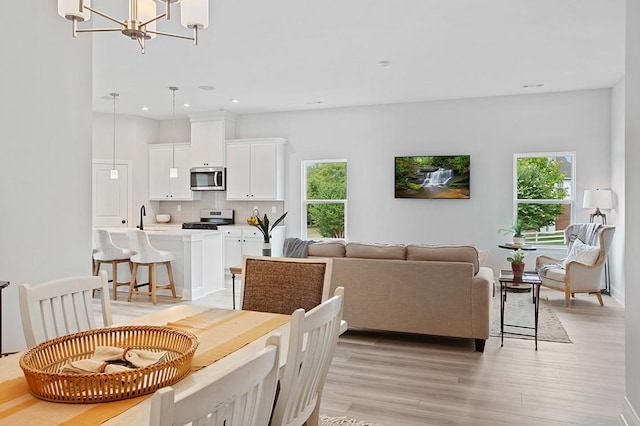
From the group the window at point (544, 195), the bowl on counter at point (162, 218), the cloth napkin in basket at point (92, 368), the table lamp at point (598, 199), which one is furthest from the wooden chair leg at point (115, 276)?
the table lamp at point (598, 199)

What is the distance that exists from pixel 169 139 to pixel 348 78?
4533mm

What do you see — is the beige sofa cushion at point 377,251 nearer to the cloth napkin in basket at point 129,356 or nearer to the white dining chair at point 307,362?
A: the white dining chair at point 307,362

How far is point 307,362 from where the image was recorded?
61.3 inches

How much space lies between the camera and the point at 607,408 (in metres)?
2.99

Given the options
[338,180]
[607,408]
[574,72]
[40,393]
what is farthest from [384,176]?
[40,393]

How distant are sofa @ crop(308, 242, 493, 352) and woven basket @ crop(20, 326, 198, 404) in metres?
2.80

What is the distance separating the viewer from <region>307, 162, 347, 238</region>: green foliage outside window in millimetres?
8445

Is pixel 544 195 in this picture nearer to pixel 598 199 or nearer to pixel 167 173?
pixel 598 199

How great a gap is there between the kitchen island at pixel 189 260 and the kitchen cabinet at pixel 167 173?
242cm

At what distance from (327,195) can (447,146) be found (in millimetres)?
2166

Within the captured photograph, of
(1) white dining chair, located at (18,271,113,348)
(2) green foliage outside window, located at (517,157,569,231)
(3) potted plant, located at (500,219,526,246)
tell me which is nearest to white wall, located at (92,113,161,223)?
(3) potted plant, located at (500,219,526,246)

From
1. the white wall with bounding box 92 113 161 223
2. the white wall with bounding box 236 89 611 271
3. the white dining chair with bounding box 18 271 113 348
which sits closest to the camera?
the white dining chair with bounding box 18 271 113 348

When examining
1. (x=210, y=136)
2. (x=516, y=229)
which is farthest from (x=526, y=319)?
(x=210, y=136)

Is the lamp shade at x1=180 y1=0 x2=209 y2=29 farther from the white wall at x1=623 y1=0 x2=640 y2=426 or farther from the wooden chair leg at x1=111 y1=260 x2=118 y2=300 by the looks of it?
the wooden chair leg at x1=111 y1=260 x2=118 y2=300
